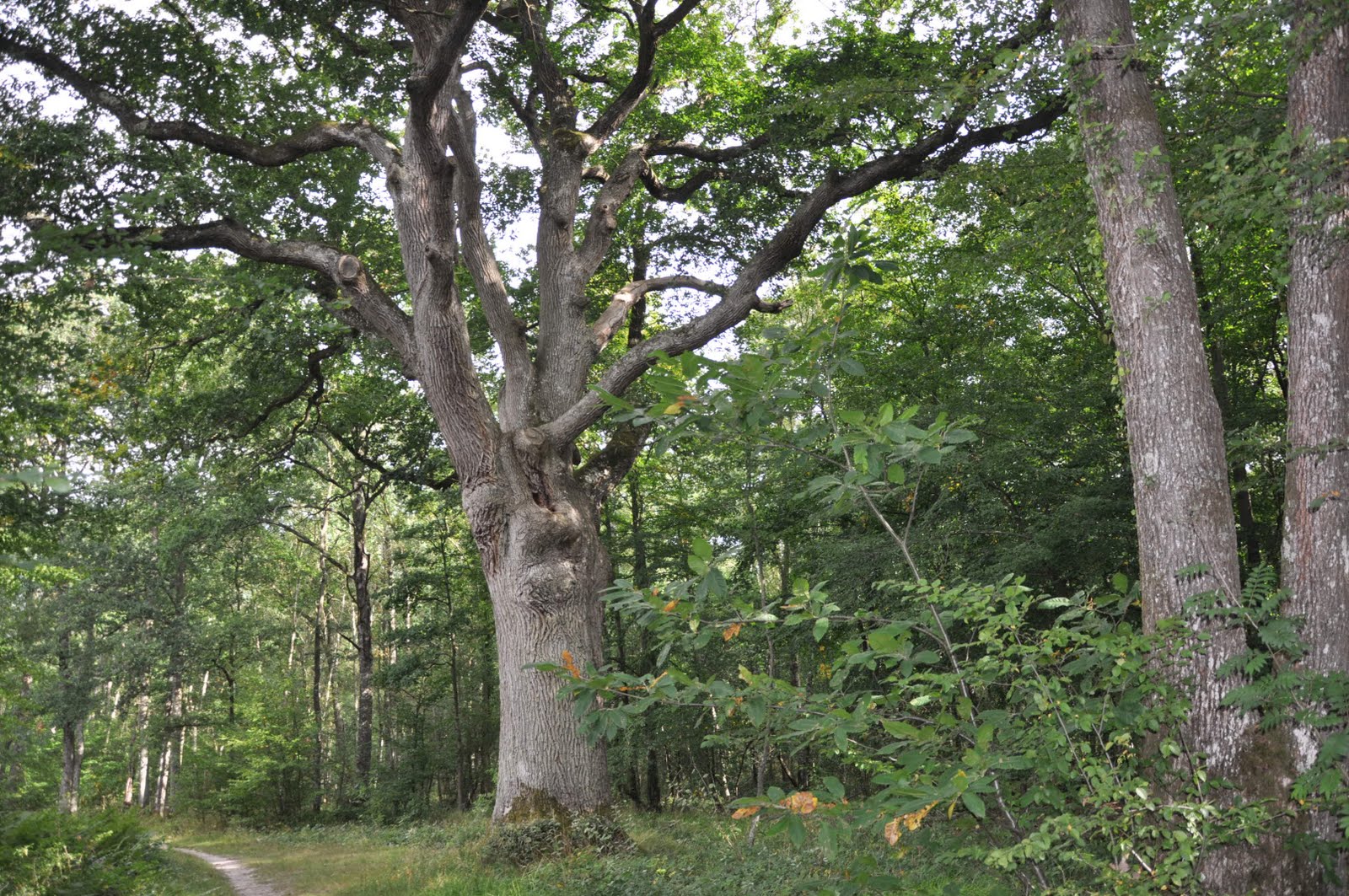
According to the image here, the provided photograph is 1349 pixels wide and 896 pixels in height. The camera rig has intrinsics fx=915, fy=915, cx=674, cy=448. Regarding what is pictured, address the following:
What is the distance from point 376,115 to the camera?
12.4 m

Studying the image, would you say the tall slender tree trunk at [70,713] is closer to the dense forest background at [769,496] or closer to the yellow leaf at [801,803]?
the dense forest background at [769,496]

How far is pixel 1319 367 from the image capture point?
15.1 ft

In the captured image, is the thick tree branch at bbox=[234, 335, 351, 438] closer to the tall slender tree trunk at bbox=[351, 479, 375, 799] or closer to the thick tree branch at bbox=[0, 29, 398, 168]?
the thick tree branch at bbox=[0, 29, 398, 168]

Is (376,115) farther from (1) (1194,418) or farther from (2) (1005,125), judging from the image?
(1) (1194,418)

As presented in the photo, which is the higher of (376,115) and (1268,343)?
(376,115)

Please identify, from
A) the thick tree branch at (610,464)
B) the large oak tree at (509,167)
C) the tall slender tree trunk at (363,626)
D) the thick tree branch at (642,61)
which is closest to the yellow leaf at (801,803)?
the large oak tree at (509,167)

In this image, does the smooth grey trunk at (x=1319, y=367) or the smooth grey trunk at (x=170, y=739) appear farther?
the smooth grey trunk at (x=170, y=739)

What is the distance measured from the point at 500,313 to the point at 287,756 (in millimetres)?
20487

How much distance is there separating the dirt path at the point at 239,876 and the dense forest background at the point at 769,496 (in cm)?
325

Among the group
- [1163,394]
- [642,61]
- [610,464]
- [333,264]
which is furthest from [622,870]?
[642,61]

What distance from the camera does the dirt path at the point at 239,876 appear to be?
10.8 meters

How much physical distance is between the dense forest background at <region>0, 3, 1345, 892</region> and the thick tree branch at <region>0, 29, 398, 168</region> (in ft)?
1.95

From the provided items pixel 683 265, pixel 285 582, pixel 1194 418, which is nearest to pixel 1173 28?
pixel 1194 418

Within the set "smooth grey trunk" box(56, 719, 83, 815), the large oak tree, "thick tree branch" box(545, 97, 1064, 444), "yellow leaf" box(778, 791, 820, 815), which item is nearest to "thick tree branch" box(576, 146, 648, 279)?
the large oak tree
